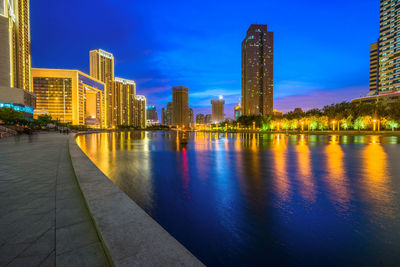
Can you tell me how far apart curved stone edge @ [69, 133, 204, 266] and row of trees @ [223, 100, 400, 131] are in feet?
240

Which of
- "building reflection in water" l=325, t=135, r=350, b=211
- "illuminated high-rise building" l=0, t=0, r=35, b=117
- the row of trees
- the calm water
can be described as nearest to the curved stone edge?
the calm water

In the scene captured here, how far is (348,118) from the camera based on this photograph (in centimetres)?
6512

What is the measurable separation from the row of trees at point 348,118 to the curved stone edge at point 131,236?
73223 mm

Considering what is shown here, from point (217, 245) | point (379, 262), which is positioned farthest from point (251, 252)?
point (379, 262)

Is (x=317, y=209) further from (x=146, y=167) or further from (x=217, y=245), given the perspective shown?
(x=146, y=167)

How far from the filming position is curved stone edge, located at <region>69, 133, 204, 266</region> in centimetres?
222

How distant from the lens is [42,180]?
637 centimetres

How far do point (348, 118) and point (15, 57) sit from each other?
145 meters

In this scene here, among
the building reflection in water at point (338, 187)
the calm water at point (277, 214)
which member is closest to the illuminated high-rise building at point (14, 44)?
the calm water at point (277, 214)

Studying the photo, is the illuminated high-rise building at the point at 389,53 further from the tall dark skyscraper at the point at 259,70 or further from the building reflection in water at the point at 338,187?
the building reflection in water at the point at 338,187

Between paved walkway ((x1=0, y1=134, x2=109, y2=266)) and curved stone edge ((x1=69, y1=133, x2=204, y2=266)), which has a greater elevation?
curved stone edge ((x1=69, y1=133, x2=204, y2=266))

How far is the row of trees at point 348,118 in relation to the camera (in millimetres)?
59656

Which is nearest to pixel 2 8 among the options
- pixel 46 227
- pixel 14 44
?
pixel 14 44

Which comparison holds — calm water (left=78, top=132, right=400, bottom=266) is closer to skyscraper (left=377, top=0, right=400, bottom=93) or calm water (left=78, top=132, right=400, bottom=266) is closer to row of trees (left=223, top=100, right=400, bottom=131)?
row of trees (left=223, top=100, right=400, bottom=131)
